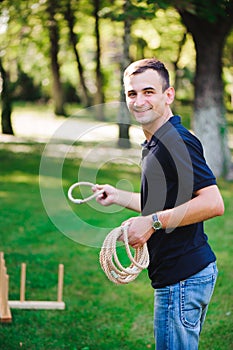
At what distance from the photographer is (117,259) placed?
2953 mm

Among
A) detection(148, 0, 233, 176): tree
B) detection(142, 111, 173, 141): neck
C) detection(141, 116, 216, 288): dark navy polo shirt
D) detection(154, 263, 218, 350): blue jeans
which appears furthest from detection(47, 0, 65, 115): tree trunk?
detection(154, 263, 218, 350): blue jeans

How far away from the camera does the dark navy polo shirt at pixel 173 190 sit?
2.67 meters

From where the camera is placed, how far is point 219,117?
12.8 meters

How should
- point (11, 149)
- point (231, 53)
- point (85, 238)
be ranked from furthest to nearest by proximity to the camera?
point (231, 53) → point (11, 149) → point (85, 238)

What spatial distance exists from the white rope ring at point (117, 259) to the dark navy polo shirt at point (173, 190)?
65 millimetres

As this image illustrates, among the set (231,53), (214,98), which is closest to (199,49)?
(214,98)

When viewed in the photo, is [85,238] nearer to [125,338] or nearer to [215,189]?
[215,189]

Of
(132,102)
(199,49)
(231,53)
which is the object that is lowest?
(231,53)

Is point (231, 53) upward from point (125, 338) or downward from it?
downward

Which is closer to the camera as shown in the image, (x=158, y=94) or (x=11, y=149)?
(x=158, y=94)

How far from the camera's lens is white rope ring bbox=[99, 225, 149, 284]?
9.28 ft

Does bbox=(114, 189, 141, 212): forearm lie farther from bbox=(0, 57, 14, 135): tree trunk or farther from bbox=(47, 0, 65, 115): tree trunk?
bbox=(47, 0, 65, 115): tree trunk

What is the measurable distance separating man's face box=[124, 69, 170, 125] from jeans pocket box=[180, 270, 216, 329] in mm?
735

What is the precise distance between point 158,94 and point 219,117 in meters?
10.1
